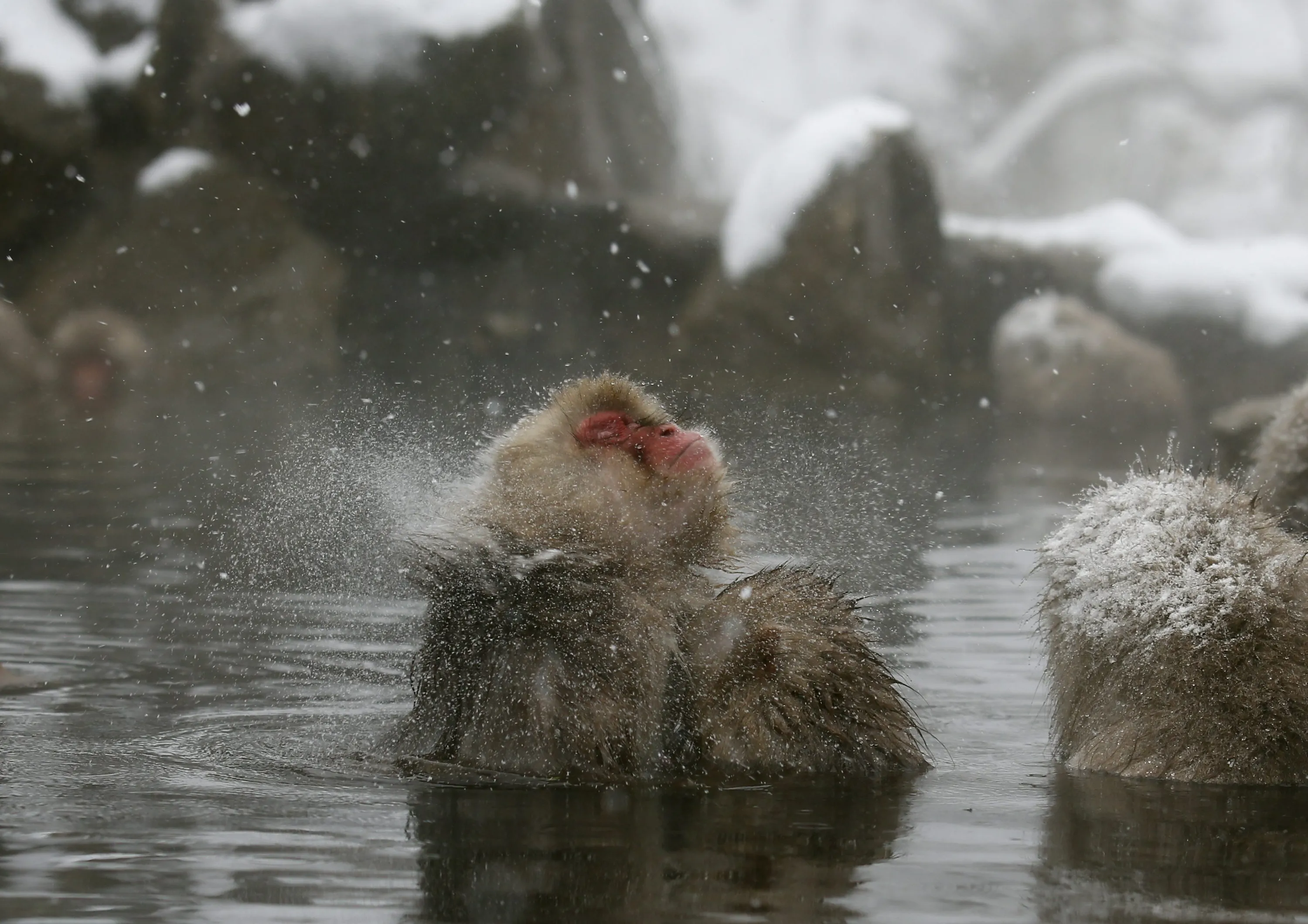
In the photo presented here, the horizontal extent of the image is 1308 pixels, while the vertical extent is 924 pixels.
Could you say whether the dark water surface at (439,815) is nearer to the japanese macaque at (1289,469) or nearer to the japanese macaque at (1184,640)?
the japanese macaque at (1184,640)

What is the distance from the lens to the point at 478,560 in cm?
344

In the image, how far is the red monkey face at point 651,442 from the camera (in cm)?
361

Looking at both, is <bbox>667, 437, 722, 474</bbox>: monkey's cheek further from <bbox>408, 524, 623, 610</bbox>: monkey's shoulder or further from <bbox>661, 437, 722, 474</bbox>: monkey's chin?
<bbox>408, 524, 623, 610</bbox>: monkey's shoulder

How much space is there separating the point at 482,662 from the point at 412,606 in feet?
8.82

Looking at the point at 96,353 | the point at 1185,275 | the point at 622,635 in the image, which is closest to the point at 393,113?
the point at 96,353

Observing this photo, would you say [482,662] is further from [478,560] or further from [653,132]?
[653,132]

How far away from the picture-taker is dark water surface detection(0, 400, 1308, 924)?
2516 millimetres

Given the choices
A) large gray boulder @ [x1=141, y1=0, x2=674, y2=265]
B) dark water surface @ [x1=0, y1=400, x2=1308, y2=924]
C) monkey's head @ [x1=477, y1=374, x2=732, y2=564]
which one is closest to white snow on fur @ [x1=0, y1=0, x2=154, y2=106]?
large gray boulder @ [x1=141, y1=0, x2=674, y2=265]

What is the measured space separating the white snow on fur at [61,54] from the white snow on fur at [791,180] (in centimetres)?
666

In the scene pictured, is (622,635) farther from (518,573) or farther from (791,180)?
(791,180)

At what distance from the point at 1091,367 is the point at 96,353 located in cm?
1065

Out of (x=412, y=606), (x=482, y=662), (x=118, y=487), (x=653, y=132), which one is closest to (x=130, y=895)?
(x=482, y=662)

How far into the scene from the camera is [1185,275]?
20078mm

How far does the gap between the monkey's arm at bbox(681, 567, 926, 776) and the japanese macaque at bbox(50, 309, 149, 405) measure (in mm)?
15128
